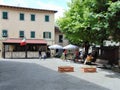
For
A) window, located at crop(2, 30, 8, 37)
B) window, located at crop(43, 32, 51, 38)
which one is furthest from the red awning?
window, located at crop(43, 32, 51, 38)

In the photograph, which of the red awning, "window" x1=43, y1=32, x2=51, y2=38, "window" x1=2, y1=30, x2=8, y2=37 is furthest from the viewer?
"window" x1=43, y1=32, x2=51, y2=38

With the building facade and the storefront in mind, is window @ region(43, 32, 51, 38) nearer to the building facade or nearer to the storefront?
the building facade

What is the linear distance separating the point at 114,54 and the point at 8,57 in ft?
70.2

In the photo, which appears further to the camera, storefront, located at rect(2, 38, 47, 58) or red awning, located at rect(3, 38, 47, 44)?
red awning, located at rect(3, 38, 47, 44)

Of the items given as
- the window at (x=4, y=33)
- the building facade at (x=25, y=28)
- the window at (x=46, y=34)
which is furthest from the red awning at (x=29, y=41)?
the window at (x=46, y=34)

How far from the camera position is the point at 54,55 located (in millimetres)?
51469

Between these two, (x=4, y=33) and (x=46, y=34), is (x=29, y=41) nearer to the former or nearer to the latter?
(x=46, y=34)

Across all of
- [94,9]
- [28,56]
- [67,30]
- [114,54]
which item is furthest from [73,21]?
[28,56]

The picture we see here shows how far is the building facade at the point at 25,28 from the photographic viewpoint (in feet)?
157

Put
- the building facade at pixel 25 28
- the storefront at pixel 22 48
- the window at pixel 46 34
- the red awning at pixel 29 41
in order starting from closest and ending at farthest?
the storefront at pixel 22 48 → the red awning at pixel 29 41 → the building facade at pixel 25 28 → the window at pixel 46 34

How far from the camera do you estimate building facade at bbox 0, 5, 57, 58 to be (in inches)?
1884

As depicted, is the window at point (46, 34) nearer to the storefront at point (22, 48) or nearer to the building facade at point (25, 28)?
the building facade at point (25, 28)

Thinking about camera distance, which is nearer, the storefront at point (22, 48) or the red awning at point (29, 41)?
the storefront at point (22, 48)

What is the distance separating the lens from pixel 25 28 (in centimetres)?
4994
